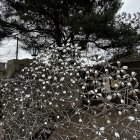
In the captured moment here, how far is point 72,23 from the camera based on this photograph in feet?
20.8

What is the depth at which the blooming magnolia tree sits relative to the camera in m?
3.12

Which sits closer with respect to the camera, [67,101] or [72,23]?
[67,101]

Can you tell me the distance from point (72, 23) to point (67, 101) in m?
3.04

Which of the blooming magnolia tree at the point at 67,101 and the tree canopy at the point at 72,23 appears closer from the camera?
the blooming magnolia tree at the point at 67,101

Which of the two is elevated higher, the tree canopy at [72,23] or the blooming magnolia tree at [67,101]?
the tree canopy at [72,23]

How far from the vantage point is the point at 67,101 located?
11.9 feet

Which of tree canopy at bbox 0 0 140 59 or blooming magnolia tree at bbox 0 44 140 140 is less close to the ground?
tree canopy at bbox 0 0 140 59

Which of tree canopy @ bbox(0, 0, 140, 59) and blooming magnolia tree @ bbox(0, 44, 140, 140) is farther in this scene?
tree canopy @ bbox(0, 0, 140, 59)

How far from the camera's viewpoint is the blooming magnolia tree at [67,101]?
123 inches

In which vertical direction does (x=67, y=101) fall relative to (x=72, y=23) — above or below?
below

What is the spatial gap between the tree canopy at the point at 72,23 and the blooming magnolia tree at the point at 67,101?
2.21m

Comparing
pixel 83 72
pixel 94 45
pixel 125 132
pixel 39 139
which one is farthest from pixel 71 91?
pixel 94 45

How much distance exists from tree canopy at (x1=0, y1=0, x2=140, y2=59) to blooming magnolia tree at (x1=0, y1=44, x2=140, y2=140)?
2.21 meters

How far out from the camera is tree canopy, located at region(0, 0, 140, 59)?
21.3 feet
